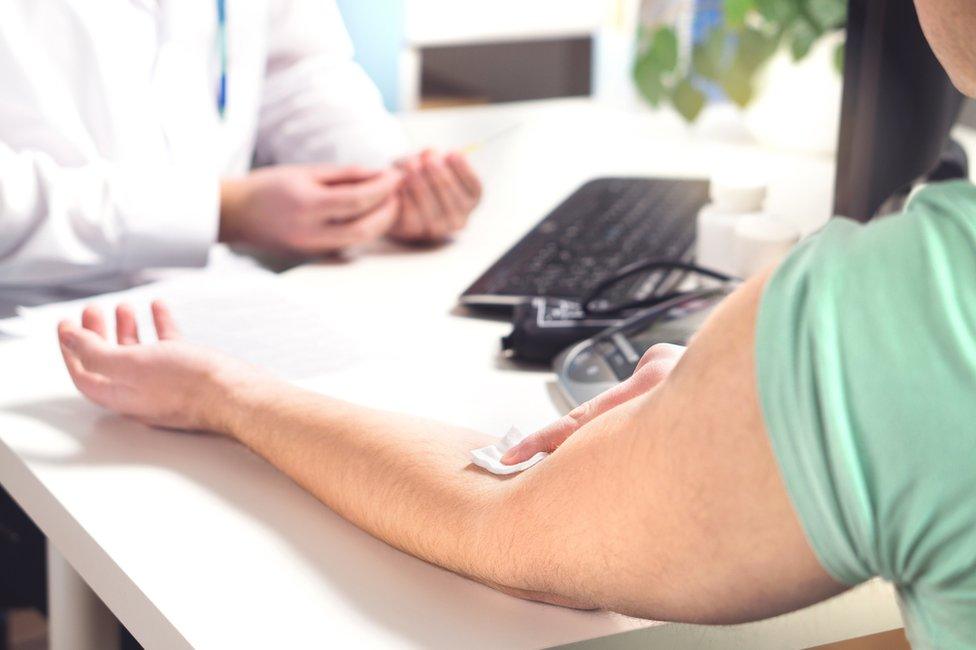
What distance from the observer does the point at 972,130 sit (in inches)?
70.8

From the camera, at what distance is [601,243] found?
125cm

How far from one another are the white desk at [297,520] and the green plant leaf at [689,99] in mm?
594

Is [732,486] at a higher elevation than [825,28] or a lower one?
lower

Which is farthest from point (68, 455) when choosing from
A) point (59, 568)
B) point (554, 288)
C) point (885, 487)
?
point (885, 487)

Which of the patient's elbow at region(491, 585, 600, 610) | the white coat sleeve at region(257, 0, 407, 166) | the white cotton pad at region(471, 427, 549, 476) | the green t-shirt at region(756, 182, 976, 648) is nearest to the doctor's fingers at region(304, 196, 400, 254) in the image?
the white coat sleeve at region(257, 0, 407, 166)

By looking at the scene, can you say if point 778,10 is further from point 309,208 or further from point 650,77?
point 309,208

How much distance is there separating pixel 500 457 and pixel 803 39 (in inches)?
41.4

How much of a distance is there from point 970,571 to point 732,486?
0.33 ft

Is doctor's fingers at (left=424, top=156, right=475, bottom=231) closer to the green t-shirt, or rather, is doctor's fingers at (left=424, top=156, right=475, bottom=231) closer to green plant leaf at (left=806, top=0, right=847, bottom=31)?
green plant leaf at (left=806, top=0, right=847, bottom=31)

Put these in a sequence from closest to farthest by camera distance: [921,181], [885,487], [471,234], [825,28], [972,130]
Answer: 1. [885,487]
2. [921,181]
3. [471,234]
4. [825,28]
5. [972,130]

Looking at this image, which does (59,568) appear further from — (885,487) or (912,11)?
(912,11)

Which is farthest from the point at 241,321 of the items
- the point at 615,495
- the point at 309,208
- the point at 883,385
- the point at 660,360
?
the point at 883,385

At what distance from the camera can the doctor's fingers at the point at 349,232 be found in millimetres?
1269

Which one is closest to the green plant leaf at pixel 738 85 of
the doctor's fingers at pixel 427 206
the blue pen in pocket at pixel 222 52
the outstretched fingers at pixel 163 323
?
the doctor's fingers at pixel 427 206
